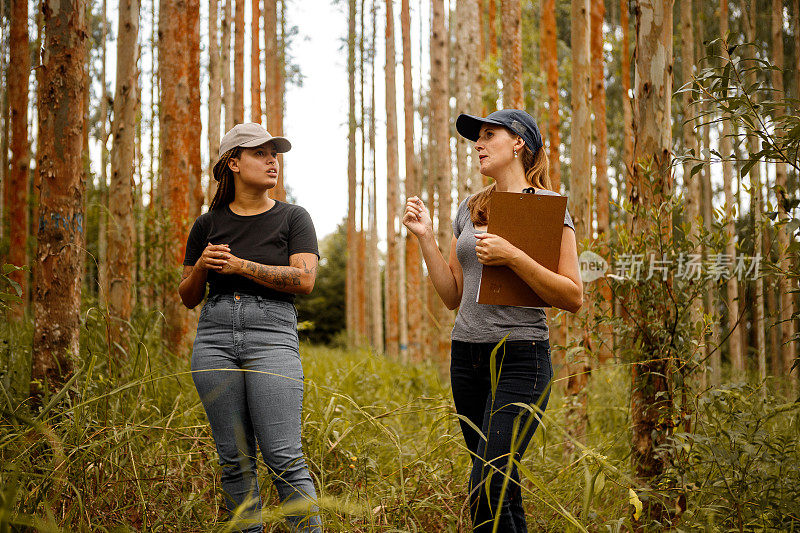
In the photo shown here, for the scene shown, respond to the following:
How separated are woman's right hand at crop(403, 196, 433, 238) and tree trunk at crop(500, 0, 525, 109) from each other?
16.5 feet

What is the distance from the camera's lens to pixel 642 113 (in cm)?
355

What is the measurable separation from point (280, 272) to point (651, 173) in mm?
2045

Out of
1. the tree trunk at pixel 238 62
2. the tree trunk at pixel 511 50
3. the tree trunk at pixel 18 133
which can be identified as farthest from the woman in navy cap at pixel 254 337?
the tree trunk at pixel 238 62

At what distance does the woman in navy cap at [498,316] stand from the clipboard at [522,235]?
5 centimetres

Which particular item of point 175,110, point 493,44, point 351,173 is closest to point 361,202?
point 351,173

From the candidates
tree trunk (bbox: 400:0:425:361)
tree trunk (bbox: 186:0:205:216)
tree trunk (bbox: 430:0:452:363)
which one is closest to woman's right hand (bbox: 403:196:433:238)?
tree trunk (bbox: 186:0:205:216)

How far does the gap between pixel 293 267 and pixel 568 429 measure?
3058mm

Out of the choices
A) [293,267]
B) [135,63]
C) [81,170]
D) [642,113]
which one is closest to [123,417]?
[293,267]

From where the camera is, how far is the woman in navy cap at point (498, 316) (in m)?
2.25

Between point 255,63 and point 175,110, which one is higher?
point 255,63

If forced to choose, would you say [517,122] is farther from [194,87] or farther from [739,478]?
[194,87]

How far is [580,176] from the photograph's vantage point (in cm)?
525

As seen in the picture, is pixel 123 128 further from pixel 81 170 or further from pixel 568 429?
pixel 568 429

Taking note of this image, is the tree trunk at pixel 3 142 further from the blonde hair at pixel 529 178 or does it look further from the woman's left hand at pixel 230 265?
the blonde hair at pixel 529 178
